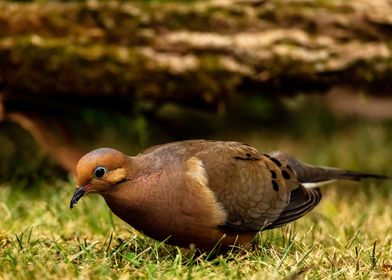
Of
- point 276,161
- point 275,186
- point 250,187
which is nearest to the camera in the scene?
point 250,187

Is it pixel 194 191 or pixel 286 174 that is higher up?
pixel 194 191

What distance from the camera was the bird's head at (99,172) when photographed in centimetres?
376

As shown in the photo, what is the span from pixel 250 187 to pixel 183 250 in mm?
498

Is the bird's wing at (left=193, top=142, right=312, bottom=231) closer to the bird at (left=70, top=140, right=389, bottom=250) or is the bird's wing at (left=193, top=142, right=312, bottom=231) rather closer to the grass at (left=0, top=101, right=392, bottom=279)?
the bird at (left=70, top=140, right=389, bottom=250)

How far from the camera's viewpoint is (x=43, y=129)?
632cm

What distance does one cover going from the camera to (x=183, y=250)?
14.0 ft

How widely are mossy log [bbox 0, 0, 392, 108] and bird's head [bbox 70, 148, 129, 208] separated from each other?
217 cm

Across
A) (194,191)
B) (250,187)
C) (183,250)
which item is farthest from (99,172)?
(250,187)

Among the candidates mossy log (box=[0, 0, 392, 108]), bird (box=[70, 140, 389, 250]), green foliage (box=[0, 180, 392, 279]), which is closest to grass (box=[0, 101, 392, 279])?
green foliage (box=[0, 180, 392, 279])

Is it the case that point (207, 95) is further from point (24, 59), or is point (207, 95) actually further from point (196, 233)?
point (196, 233)

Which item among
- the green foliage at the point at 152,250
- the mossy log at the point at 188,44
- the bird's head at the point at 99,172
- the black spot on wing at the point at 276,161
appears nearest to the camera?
the green foliage at the point at 152,250

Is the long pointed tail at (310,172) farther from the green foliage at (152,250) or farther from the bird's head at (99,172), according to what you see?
the bird's head at (99,172)

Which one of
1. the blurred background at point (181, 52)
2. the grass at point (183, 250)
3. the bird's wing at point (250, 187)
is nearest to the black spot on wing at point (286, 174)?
the bird's wing at point (250, 187)

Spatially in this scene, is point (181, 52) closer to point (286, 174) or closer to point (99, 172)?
point (286, 174)
